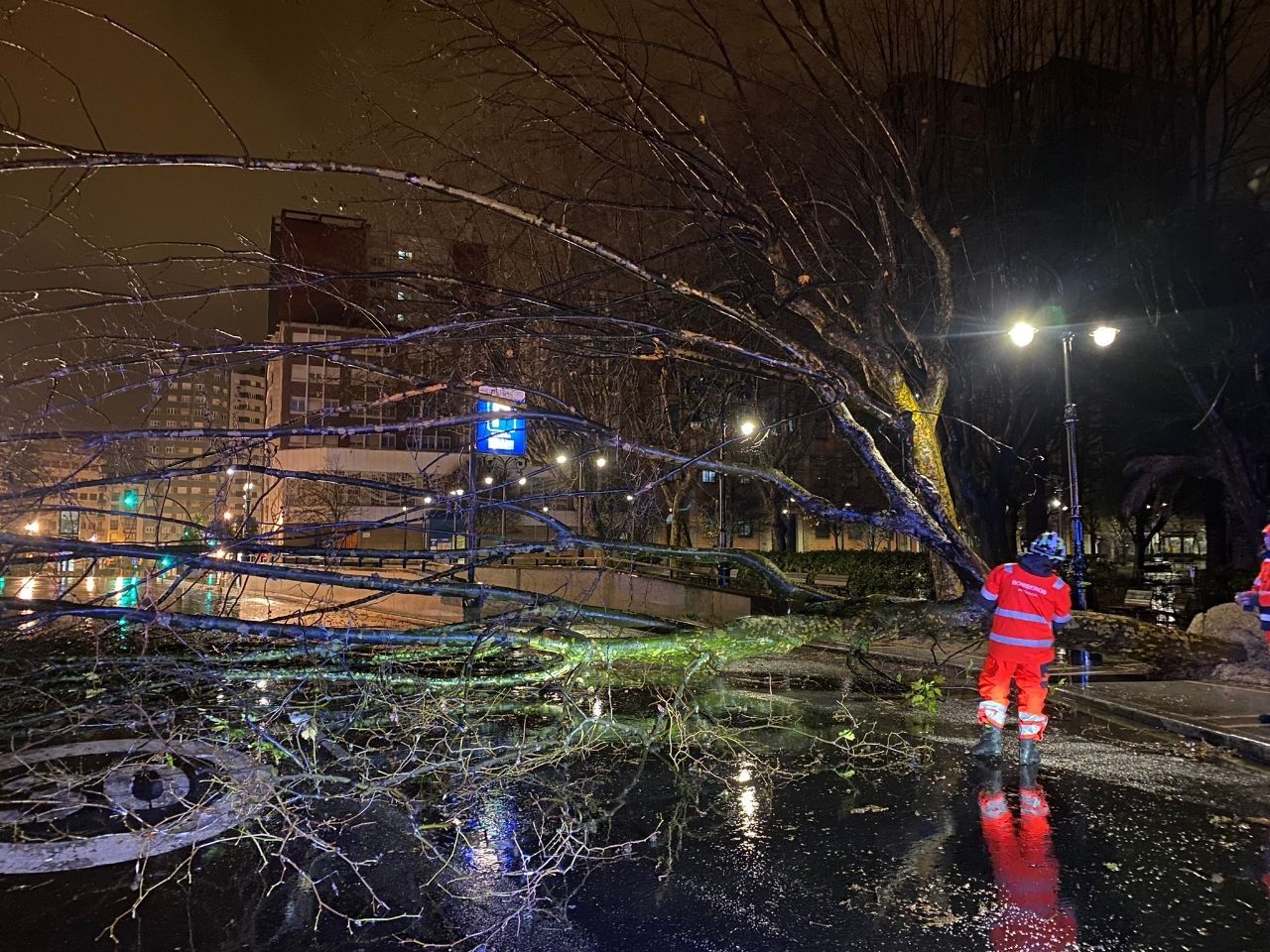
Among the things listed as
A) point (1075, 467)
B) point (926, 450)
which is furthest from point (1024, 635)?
point (1075, 467)

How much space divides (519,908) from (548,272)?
1372 cm

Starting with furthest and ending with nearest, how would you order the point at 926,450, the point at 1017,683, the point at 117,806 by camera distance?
the point at 926,450 < the point at 1017,683 < the point at 117,806

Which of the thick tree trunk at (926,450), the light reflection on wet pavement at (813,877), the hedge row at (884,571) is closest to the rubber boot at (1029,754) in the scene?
the light reflection on wet pavement at (813,877)

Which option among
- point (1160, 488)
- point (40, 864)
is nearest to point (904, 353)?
point (40, 864)

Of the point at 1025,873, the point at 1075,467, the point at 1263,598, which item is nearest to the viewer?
the point at 1025,873

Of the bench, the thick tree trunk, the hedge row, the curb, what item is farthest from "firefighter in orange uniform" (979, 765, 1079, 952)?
the bench

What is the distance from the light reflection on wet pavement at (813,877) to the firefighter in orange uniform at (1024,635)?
0.46m

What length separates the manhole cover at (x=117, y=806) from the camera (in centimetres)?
427

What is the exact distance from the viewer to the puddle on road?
132 inches

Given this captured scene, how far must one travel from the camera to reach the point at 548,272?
15820 mm

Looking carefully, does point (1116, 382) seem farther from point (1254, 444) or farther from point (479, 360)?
point (479, 360)

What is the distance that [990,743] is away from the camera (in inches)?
229

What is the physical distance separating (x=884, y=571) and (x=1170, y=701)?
12.4m

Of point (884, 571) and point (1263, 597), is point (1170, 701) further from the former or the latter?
point (884, 571)
